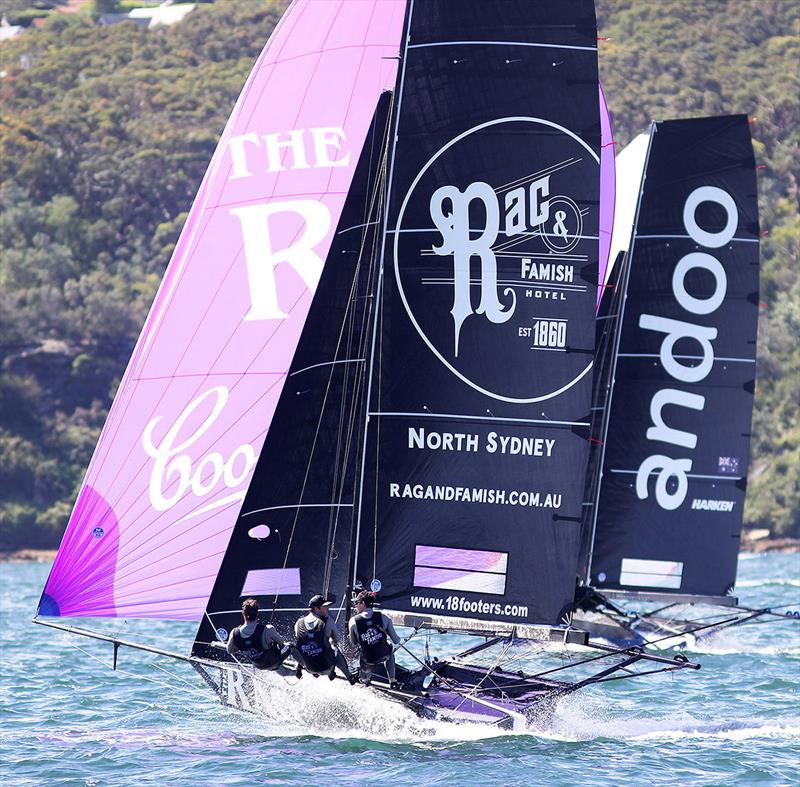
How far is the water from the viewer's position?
11.7 metres

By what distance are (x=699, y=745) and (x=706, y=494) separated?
697 cm

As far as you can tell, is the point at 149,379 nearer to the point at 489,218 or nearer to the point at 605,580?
the point at 489,218

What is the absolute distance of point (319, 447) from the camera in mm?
13305

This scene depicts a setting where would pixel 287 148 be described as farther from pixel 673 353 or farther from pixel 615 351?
pixel 673 353

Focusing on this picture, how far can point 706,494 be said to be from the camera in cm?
1978

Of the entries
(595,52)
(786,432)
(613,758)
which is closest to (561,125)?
(595,52)

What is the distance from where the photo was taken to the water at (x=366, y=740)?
1170 centimetres

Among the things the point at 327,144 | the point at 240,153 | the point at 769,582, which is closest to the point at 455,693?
the point at 327,144

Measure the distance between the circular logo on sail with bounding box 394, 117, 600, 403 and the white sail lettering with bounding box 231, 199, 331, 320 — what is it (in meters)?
1.56

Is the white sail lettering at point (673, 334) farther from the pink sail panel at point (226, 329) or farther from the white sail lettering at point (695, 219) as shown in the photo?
the pink sail panel at point (226, 329)

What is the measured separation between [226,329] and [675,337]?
7.23m

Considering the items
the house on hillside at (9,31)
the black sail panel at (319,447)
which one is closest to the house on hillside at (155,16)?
the house on hillside at (9,31)

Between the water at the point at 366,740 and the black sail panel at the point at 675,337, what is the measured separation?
271 centimetres

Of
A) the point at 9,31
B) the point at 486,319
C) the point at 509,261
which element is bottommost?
the point at 486,319
